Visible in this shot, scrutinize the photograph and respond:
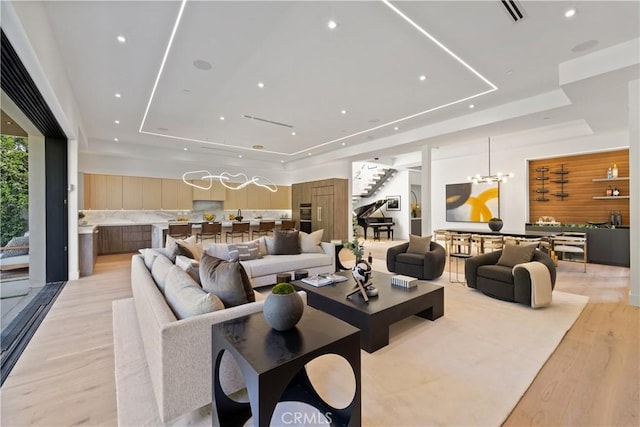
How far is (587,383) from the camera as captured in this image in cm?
200

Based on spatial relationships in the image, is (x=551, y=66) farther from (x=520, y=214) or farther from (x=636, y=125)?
(x=520, y=214)

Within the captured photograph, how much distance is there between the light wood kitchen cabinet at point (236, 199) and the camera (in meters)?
9.94

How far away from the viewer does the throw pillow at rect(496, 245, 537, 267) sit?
3.81 metres

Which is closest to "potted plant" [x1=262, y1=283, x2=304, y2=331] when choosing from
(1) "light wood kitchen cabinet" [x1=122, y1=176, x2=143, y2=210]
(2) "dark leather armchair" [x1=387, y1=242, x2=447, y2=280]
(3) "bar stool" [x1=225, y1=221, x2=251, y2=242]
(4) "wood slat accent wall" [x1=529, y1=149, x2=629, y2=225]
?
(2) "dark leather armchair" [x1=387, y1=242, x2=447, y2=280]

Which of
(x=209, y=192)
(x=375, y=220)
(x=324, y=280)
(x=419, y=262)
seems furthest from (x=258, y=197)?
(x=324, y=280)

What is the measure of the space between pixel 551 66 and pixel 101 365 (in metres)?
6.07

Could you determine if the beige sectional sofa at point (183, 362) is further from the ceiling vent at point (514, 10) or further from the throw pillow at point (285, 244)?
the ceiling vent at point (514, 10)

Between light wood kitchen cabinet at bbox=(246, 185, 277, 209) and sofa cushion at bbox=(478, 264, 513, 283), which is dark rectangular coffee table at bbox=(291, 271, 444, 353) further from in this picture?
light wood kitchen cabinet at bbox=(246, 185, 277, 209)

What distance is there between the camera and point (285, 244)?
4832 mm

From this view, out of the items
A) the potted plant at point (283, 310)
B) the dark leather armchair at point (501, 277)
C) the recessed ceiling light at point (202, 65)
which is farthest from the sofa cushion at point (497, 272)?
the recessed ceiling light at point (202, 65)

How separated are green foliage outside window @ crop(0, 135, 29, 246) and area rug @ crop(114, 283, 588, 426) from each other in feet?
11.4

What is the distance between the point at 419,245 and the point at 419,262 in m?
0.42

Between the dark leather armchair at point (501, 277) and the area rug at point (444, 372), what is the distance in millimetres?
338

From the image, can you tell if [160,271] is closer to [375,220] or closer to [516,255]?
[516,255]
